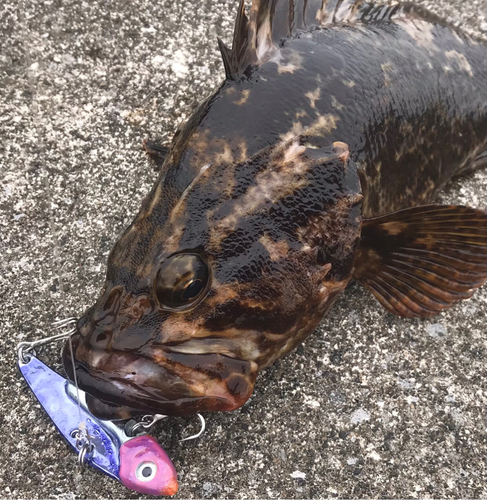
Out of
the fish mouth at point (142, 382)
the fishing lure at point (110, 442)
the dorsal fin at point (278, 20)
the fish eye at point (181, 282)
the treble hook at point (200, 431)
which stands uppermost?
the dorsal fin at point (278, 20)

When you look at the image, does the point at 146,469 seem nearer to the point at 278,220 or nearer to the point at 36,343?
the point at 36,343

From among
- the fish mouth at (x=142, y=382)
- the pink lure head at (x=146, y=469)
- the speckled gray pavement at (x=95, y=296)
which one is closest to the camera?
the fish mouth at (x=142, y=382)

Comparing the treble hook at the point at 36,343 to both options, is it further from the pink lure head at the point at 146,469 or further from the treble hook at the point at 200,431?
the treble hook at the point at 200,431

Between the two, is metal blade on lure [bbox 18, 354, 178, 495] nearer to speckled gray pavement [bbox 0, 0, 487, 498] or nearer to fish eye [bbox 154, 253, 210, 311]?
speckled gray pavement [bbox 0, 0, 487, 498]

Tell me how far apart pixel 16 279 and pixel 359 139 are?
189 centimetres

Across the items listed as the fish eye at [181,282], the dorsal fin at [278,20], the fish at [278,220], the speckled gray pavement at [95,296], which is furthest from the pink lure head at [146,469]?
the dorsal fin at [278,20]

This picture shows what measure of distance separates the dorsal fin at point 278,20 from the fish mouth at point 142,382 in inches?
49.7

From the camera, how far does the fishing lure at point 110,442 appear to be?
199 cm

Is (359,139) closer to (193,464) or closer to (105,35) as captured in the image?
(193,464)

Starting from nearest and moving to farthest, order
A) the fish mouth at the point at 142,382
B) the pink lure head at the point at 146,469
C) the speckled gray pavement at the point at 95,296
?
the fish mouth at the point at 142,382 → the pink lure head at the point at 146,469 → the speckled gray pavement at the point at 95,296

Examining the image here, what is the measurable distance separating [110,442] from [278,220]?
3.93 ft

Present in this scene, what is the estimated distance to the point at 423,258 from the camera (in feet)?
7.85

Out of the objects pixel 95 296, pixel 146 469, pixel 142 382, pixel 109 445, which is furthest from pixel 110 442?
pixel 95 296

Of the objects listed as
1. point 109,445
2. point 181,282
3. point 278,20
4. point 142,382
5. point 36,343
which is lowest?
point 109,445
